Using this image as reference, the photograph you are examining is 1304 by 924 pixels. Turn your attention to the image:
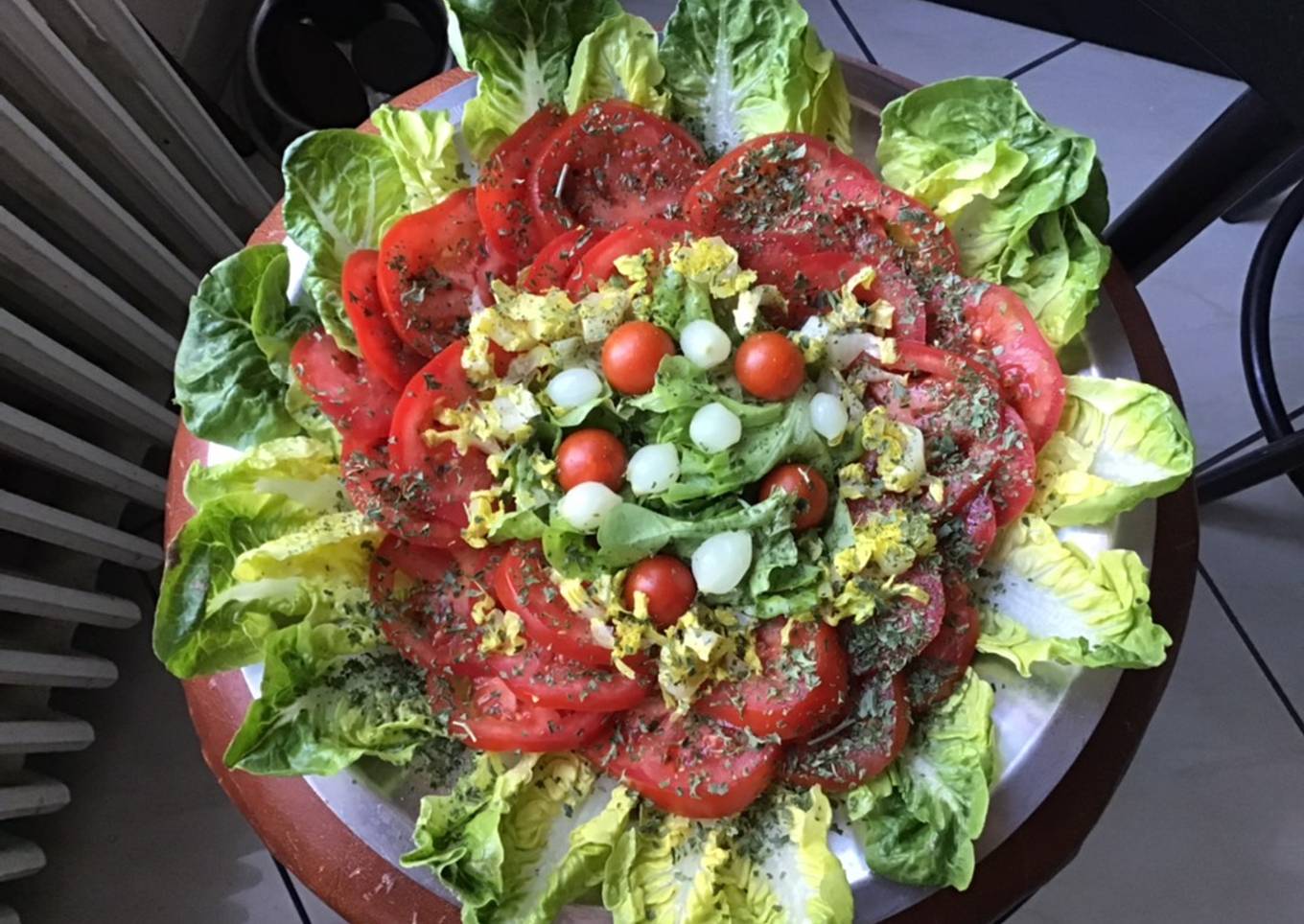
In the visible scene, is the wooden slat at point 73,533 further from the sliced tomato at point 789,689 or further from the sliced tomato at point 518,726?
the sliced tomato at point 789,689

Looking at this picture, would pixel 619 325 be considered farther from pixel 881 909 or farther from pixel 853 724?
pixel 881 909

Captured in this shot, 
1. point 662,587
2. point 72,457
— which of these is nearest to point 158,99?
point 72,457

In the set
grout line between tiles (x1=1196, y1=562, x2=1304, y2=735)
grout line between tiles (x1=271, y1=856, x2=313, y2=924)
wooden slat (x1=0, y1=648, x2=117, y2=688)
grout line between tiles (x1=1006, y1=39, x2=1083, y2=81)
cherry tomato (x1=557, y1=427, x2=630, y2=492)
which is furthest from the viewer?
grout line between tiles (x1=1006, y1=39, x2=1083, y2=81)

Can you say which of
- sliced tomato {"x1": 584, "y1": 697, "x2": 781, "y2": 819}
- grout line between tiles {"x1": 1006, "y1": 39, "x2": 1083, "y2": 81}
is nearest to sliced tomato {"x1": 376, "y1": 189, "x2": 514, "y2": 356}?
sliced tomato {"x1": 584, "y1": 697, "x2": 781, "y2": 819}

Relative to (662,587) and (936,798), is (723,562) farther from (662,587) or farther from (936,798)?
(936,798)

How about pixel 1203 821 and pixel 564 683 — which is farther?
pixel 1203 821

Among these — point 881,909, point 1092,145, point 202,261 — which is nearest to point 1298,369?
point 1092,145

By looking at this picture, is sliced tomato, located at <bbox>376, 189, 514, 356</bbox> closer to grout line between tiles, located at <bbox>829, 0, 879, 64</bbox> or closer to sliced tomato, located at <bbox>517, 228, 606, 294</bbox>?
sliced tomato, located at <bbox>517, 228, 606, 294</bbox>
